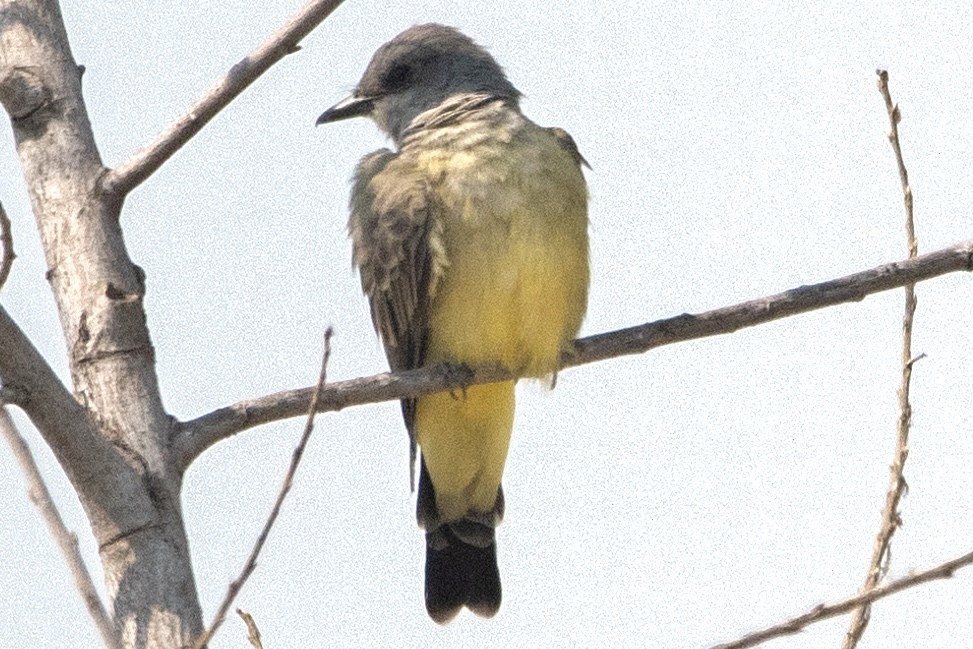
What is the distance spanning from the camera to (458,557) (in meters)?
7.02

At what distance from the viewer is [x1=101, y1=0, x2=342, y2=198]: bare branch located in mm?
4098

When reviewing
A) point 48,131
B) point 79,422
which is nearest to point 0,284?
point 79,422

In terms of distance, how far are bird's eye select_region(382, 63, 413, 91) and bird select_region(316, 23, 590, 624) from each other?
0.22 m

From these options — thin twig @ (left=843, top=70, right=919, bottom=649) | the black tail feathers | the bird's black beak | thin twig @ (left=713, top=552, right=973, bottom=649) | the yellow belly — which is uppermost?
the bird's black beak

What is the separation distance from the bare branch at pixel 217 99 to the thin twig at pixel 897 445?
5.22 feet

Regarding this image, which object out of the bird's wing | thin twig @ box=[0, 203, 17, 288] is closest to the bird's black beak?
the bird's wing

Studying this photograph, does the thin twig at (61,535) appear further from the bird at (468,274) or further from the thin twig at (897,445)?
the bird at (468,274)

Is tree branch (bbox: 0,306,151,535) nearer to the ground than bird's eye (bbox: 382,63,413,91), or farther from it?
nearer to the ground

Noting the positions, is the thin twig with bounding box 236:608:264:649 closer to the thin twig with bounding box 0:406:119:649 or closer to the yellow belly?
the thin twig with bounding box 0:406:119:649

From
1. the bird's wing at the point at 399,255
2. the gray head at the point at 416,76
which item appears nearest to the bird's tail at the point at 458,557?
the bird's wing at the point at 399,255

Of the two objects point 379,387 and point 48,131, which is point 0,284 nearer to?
point 48,131

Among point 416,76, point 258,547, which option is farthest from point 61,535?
point 416,76

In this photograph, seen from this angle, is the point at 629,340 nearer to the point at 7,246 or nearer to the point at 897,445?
the point at 897,445

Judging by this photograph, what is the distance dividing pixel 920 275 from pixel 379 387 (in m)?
1.62
